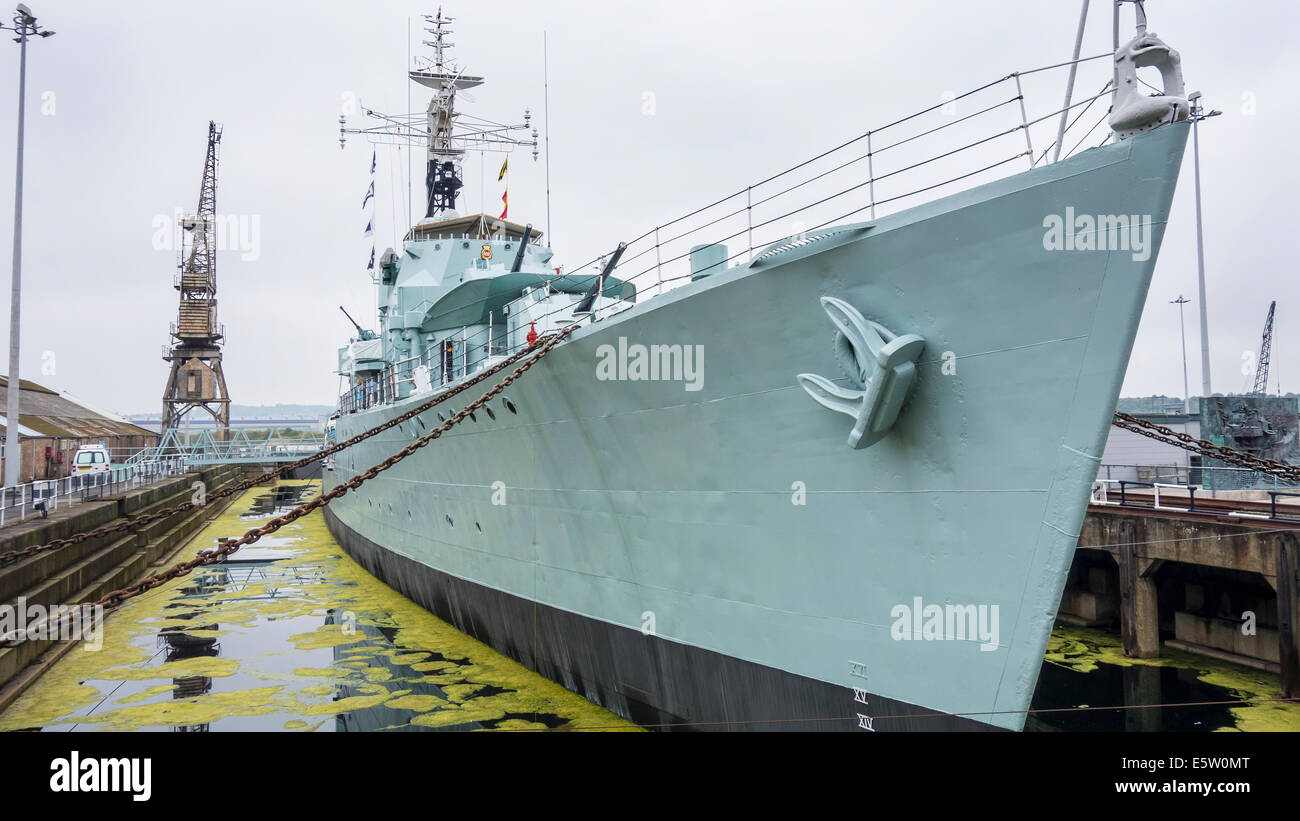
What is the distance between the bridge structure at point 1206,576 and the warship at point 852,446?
7.42 meters

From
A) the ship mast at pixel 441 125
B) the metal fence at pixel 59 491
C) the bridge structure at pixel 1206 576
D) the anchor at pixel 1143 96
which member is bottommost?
the bridge structure at pixel 1206 576

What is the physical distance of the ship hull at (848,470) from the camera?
449cm

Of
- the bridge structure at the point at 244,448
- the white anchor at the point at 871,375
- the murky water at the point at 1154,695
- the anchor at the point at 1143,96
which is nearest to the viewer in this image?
the anchor at the point at 1143,96

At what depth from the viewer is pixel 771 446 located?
599 cm

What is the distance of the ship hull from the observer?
4.49 meters

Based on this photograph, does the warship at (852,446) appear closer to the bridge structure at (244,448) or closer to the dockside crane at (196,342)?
the bridge structure at (244,448)

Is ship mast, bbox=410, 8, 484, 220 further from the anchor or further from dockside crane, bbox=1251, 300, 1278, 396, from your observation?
dockside crane, bbox=1251, 300, 1278, 396

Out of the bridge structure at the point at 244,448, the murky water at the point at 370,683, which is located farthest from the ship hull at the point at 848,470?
the bridge structure at the point at 244,448

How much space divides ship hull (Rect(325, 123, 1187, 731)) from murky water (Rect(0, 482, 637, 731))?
1234 millimetres

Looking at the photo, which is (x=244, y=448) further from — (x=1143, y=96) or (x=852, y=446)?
(x=1143, y=96)
